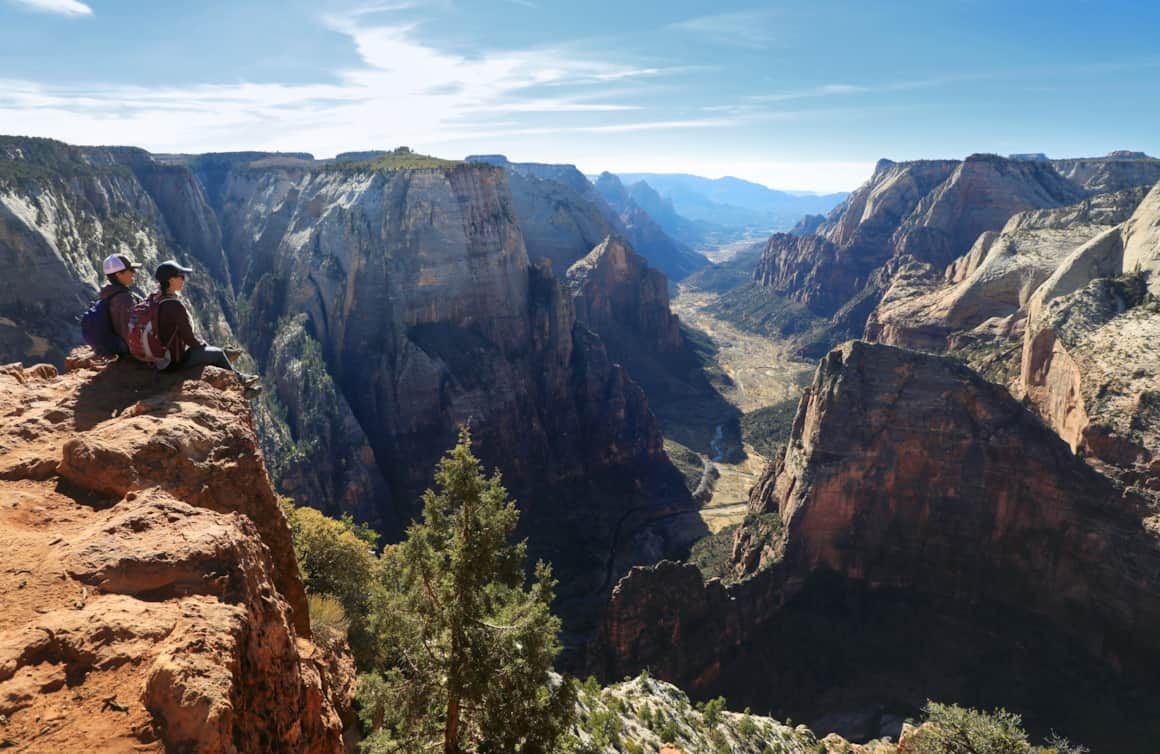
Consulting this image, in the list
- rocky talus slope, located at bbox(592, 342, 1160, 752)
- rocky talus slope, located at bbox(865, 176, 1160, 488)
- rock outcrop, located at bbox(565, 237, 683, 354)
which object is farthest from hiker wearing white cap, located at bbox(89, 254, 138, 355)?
rock outcrop, located at bbox(565, 237, 683, 354)

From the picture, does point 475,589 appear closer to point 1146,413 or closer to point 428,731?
point 428,731

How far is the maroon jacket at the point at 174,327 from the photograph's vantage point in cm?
1017

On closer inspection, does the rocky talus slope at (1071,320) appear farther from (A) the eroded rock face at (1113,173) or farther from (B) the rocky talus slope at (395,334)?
(A) the eroded rock face at (1113,173)

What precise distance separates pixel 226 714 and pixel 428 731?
8.04 m

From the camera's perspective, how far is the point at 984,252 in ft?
276

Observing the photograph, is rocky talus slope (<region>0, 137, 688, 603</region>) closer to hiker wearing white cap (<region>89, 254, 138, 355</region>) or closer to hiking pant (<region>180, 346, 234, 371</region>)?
hiker wearing white cap (<region>89, 254, 138, 355</region>)

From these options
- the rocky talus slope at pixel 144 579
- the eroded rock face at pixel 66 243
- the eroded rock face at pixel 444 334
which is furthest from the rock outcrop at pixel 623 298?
the rocky talus slope at pixel 144 579

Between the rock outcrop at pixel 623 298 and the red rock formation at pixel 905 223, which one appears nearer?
the rock outcrop at pixel 623 298

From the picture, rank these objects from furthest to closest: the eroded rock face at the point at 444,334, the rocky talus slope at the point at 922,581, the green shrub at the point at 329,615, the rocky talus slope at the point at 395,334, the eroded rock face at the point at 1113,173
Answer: the eroded rock face at the point at 1113,173, the eroded rock face at the point at 444,334, the rocky talus slope at the point at 395,334, the rocky talus slope at the point at 922,581, the green shrub at the point at 329,615

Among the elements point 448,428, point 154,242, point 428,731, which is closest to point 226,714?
point 428,731

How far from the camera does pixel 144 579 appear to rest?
6441mm

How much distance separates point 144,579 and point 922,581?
46100 mm

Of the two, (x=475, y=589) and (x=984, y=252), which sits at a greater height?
(x=984, y=252)

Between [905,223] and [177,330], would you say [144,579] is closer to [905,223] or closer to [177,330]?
[177,330]
